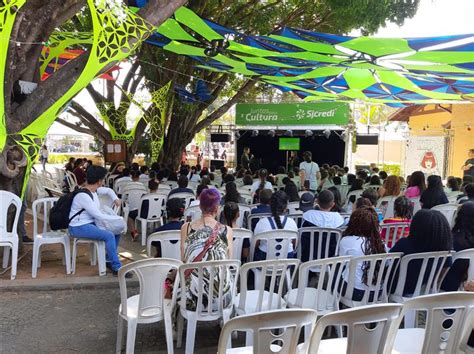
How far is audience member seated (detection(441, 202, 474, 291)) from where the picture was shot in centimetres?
296

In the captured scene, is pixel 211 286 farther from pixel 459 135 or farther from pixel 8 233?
pixel 459 135

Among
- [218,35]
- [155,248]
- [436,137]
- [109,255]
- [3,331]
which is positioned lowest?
[3,331]

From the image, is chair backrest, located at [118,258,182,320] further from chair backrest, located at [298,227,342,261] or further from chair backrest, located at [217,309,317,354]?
chair backrest, located at [298,227,342,261]

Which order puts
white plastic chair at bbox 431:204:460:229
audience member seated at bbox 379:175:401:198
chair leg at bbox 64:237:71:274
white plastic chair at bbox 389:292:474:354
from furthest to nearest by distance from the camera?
1. audience member seated at bbox 379:175:401:198
2. white plastic chair at bbox 431:204:460:229
3. chair leg at bbox 64:237:71:274
4. white plastic chair at bbox 389:292:474:354

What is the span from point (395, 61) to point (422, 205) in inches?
92.1

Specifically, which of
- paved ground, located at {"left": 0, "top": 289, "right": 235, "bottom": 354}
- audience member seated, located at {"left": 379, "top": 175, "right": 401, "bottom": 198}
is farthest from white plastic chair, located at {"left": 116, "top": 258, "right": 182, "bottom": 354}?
audience member seated, located at {"left": 379, "top": 175, "right": 401, "bottom": 198}

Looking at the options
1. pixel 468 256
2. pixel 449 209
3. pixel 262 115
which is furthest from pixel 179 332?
pixel 262 115

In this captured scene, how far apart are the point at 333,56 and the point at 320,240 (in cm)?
367

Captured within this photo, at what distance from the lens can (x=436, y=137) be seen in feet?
46.8

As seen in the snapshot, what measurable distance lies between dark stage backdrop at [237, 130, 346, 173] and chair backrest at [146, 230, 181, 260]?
45.2 ft

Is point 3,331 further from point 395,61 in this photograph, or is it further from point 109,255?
point 395,61

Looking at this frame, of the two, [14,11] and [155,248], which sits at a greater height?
[14,11]

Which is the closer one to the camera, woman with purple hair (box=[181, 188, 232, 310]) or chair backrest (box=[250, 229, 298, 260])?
woman with purple hair (box=[181, 188, 232, 310])

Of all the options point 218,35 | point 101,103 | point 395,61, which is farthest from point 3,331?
point 101,103
